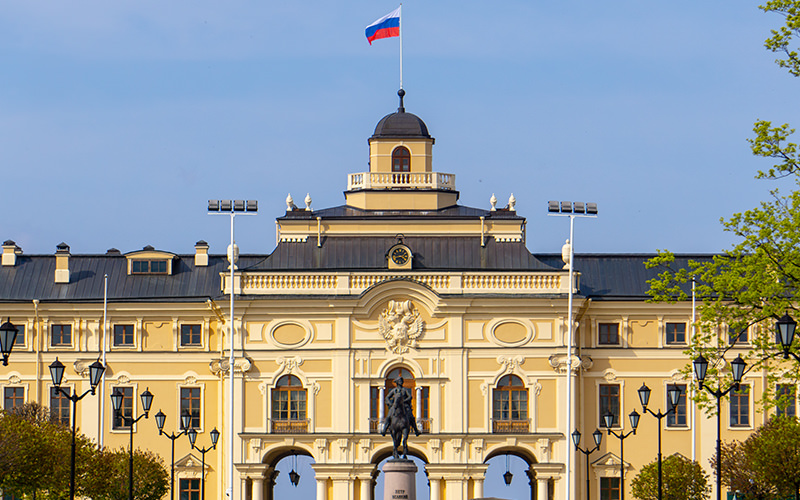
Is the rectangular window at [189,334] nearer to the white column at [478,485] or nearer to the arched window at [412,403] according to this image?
the arched window at [412,403]

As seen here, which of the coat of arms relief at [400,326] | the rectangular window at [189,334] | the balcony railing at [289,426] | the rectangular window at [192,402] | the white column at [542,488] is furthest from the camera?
the rectangular window at [189,334]

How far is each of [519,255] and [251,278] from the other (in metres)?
13.5

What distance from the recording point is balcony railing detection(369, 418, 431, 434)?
8162 cm

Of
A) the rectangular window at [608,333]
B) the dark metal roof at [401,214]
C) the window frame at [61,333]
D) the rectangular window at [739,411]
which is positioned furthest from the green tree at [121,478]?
the rectangular window at [739,411]

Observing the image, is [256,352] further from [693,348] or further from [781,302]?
[781,302]

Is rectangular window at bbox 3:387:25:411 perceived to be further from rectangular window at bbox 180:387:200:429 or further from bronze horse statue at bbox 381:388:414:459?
bronze horse statue at bbox 381:388:414:459

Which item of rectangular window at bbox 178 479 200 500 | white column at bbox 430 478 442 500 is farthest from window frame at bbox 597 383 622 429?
rectangular window at bbox 178 479 200 500

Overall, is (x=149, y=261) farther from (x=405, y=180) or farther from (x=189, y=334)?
(x=405, y=180)

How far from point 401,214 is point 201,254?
36.1 ft

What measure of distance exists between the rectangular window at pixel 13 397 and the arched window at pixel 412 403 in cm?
1807

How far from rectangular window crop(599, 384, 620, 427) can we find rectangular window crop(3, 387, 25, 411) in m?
29.3

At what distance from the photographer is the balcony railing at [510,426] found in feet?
268

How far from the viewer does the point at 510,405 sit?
270 feet

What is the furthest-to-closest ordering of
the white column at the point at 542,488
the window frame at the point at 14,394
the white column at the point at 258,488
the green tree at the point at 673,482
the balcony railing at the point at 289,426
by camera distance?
the window frame at the point at 14,394
the balcony railing at the point at 289,426
the white column at the point at 258,488
the white column at the point at 542,488
the green tree at the point at 673,482
